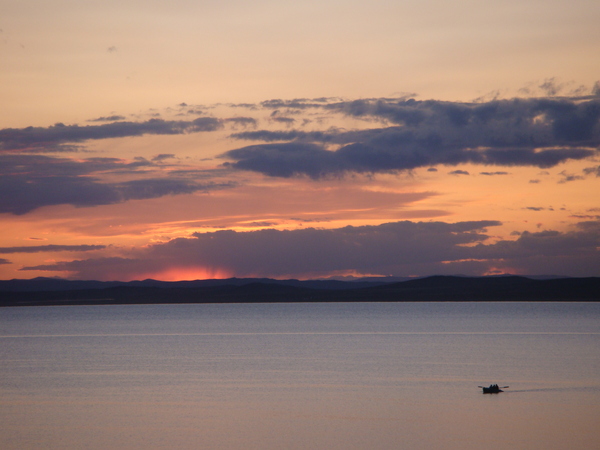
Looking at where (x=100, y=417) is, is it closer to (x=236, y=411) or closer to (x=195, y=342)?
(x=236, y=411)

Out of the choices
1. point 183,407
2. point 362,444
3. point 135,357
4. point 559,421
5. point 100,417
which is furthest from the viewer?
point 135,357

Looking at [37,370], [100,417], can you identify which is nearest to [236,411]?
[100,417]

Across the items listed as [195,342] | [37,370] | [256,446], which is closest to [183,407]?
[256,446]

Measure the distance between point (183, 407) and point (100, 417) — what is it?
4162mm

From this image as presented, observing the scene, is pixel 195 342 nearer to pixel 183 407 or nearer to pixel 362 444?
pixel 183 407

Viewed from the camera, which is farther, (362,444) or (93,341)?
(93,341)

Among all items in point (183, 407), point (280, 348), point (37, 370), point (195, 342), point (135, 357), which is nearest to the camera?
point (183, 407)

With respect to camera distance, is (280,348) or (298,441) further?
(280,348)

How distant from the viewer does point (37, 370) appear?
175 ft

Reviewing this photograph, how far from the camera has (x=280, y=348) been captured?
71.9 metres

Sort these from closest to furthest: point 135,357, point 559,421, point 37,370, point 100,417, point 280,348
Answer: point 559,421 → point 100,417 → point 37,370 → point 135,357 → point 280,348

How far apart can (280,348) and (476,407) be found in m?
39.7

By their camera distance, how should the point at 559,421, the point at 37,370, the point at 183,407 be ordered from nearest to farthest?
the point at 559,421, the point at 183,407, the point at 37,370

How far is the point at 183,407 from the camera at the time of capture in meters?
34.9
